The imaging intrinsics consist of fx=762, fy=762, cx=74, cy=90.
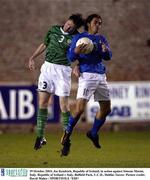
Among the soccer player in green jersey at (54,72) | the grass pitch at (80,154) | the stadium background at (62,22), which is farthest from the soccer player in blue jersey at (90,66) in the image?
the stadium background at (62,22)

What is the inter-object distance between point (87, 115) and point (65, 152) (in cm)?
755

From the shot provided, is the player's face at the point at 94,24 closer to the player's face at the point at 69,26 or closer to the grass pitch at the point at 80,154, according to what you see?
the player's face at the point at 69,26

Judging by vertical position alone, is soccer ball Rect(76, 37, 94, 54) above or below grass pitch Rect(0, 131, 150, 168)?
above

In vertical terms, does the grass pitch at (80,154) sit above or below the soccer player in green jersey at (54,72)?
below

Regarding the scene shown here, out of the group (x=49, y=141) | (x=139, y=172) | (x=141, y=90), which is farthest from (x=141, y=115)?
(x=139, y=172)

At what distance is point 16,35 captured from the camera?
65.3ft

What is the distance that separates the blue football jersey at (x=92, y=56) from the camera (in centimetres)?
955

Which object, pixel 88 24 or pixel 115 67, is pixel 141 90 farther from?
pixel 88 24

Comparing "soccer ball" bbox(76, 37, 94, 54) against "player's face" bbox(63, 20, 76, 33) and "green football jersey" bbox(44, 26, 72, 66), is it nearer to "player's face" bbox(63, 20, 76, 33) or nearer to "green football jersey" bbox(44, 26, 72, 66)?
"player's face" bbox(63, 20, 76, 33)

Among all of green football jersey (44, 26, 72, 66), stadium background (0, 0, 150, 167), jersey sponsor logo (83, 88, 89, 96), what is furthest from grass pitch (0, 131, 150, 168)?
stadium background (0, 0, 150, 167)

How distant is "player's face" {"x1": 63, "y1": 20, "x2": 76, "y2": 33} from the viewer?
1007 centimetres

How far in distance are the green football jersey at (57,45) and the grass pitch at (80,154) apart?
1334 millimetres

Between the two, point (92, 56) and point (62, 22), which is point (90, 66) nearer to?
point (92, 56)

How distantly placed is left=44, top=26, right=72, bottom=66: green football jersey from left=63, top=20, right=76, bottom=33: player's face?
0.10m
